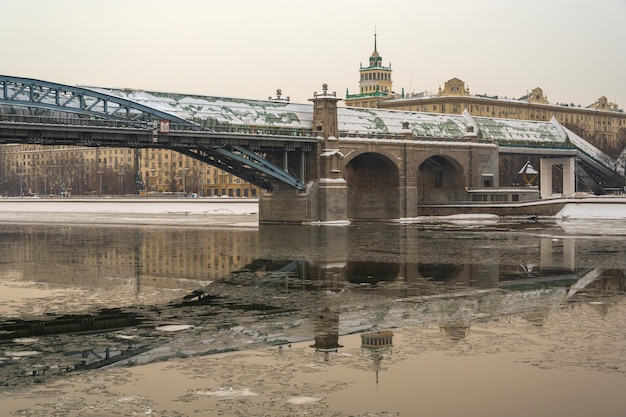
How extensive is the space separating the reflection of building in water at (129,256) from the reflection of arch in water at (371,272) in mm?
4084

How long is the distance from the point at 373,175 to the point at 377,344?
67561mm

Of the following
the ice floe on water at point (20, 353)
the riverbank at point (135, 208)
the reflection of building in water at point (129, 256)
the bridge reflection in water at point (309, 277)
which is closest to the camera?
the ice floe on water at point (20, 353)

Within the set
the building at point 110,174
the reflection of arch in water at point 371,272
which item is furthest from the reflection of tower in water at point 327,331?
the building at point 110,174

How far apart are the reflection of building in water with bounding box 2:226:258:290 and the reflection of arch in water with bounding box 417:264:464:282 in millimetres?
6397

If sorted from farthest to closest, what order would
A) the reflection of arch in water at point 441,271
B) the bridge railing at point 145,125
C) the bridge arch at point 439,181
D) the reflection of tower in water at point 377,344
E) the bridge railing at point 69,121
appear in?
the bridge arch at point 439,181 < the bridge railing at point 145,125 < the bridge railing at point 69,121 < the reflection of arch in water at point 441,271 < the reflection of tower in water at point 377,344

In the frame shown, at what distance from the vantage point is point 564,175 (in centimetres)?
10362

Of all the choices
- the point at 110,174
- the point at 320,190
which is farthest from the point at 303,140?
the point at 110,174

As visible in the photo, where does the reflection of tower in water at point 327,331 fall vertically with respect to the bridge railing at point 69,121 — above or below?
below

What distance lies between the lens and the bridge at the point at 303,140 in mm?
58781

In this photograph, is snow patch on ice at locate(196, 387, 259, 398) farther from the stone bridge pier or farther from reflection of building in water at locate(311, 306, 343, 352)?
the stone bridge pier

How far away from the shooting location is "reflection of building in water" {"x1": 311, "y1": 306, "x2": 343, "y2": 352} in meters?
15.5

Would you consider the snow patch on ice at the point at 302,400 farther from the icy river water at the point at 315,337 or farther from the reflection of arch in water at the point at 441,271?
the reflection of arch in water at the point at 441,271

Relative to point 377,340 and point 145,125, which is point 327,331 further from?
point 145,125

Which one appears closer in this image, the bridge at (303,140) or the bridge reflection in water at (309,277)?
Result: the bridge reflection in water at (309,277)
